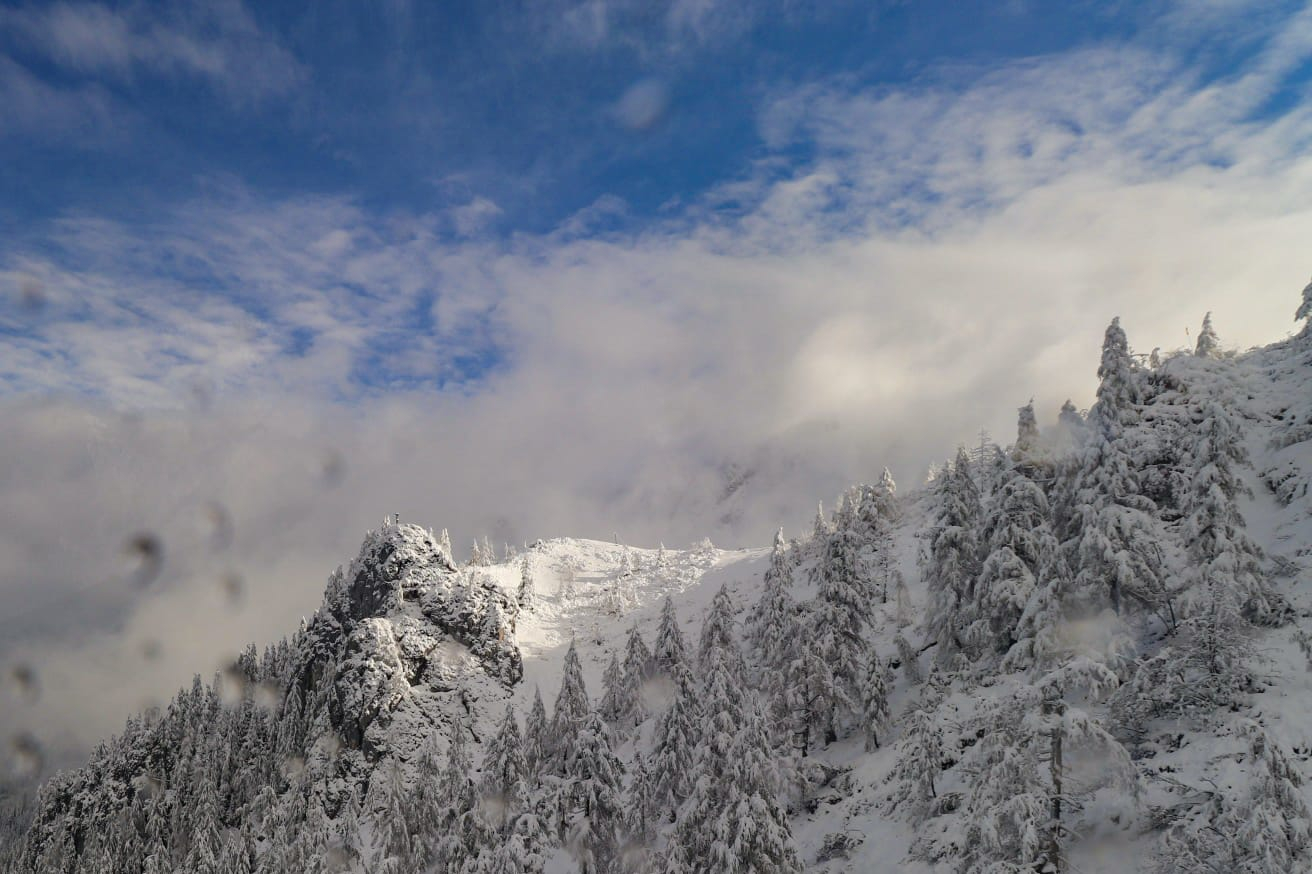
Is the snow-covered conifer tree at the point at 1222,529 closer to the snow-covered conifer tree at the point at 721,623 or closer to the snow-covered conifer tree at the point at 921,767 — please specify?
the snow-covered conifer tree at the point at 921,767

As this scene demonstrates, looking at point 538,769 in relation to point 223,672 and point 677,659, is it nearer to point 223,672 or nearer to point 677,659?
point 677,659

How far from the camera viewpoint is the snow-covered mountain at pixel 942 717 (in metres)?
21.8

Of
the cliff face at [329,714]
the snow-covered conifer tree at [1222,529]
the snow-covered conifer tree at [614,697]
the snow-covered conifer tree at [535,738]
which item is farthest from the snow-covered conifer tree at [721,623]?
the cliff face at [329,714]

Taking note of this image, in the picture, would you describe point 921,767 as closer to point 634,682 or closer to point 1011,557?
point 1011,557

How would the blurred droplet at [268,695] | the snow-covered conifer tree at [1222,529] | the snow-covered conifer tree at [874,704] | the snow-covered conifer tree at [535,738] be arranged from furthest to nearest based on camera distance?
the blurred droplet at [268,695]
the snow-covered conifer tree at [535,738]
the snow-covered conifer tree at [874,704]
the snow-covered conifer tree at [1222,529]

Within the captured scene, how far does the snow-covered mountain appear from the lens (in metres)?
21.8

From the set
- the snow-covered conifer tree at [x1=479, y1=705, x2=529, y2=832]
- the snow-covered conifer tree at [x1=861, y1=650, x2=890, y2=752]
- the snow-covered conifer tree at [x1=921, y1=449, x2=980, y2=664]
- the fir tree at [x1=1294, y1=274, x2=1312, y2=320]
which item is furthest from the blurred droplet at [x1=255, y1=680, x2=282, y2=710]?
the fir tree at [x1=1294, y1=274, x2=1312, y2=320]

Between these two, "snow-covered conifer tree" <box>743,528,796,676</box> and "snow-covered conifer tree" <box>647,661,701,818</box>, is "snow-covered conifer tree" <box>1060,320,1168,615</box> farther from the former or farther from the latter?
"snow-covered conifer tree" <box>743,528,796,676</box>

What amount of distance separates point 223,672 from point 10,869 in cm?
3343

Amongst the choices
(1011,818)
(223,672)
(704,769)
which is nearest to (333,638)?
(223,672)

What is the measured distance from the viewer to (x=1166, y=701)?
2497 centimetres

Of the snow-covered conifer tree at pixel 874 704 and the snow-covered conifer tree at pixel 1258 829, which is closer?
the snow-covered conifer tree at pixel 1258 829

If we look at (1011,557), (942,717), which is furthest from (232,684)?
(1011,557)

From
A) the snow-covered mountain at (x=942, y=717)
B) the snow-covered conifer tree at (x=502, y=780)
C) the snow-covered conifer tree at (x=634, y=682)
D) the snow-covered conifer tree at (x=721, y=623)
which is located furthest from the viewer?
the snow-covered conifer tree at (x=634, y=682)
